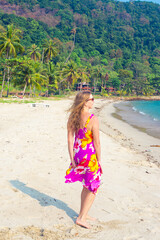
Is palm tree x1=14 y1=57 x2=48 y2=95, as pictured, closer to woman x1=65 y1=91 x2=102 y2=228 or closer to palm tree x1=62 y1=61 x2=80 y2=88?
palm tree x1=62 y1=61 x2=80 y2=88

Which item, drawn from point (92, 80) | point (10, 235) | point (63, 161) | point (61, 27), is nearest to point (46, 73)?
point (92, 80)

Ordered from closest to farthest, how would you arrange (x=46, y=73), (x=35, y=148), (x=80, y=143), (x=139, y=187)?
(x=80, y=143)
(x=139, y=187)
(x=35, y=148)
(x=46, y=73)

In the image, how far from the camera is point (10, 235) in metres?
2.74

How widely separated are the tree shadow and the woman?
0.44 metres

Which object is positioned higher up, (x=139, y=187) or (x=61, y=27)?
(x=61, y=27)

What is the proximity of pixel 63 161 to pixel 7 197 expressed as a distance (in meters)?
2.19

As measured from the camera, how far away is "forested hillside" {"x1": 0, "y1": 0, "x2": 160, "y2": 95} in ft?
305

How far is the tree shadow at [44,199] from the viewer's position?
3469 millimetres

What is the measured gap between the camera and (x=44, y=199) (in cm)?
375

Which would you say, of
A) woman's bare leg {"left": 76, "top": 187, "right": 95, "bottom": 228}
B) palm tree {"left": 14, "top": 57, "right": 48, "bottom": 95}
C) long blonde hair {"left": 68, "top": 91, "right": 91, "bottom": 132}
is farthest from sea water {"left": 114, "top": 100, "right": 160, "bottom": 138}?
palm tree {"left": 14, "top": 57, "right": 48, "bottom": 95}

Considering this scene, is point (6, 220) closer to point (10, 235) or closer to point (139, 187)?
point (10, 235)

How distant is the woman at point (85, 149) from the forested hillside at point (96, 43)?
75640 millimetres

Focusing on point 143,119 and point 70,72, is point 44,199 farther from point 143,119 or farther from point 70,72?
point 70,72

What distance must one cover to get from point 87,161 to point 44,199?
4.38ft
